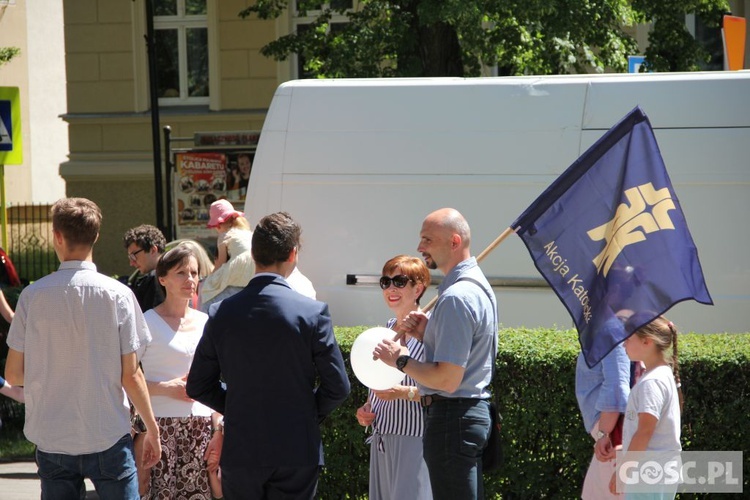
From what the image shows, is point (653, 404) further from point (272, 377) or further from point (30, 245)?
point (30, 245)

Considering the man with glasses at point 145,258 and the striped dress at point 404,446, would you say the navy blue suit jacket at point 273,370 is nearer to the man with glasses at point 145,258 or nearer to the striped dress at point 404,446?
the striped dress at point 404,446

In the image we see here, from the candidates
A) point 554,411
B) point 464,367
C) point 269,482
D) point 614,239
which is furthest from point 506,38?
point 269,482

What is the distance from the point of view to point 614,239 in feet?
15.9

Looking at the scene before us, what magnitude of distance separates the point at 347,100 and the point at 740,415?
11.5ft

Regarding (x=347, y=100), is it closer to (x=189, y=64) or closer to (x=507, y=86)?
(x=507, y=86)

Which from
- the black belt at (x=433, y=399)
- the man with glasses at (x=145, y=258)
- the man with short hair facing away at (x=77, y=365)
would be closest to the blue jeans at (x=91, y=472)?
the man with short hair facing away at (x=77, y=365)

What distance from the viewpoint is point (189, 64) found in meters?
19.5

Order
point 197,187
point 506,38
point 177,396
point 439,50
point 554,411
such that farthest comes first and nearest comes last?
point 439,50
point 506,38
point 197,187
point 554,411
point 177,396

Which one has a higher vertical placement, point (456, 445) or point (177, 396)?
point (177, 396)

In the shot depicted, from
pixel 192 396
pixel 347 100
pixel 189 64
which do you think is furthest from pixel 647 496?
pixel 189 64

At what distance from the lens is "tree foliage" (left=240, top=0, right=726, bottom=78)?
502 inches

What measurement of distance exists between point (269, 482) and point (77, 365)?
3.19ft

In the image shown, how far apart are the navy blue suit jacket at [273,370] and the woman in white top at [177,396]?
0.98 metres

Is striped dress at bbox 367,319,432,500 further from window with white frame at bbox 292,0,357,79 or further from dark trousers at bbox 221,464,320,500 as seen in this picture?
window with white frame at bbox 292,0,357,79
